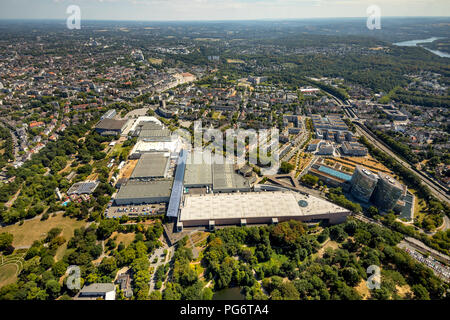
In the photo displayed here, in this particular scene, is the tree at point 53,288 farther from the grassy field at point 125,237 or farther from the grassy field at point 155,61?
the grassy field at point 155,61

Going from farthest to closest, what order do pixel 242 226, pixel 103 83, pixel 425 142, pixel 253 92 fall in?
1. pixel 103 83
2. pixel 253 92
3. pixel 425 142
4. pixel 242 226

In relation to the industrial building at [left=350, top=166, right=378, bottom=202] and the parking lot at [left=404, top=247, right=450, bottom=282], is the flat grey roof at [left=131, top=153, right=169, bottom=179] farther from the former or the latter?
the parking lot at [left=404, top=247, right=450, bottom=282]

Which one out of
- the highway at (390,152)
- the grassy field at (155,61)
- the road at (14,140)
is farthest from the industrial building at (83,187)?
the grassy field at (155,61)

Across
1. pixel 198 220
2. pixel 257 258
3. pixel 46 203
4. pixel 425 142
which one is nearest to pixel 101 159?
pixel 46 203

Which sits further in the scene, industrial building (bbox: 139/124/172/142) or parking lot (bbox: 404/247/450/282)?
industrial building (bbox: 139/124/172/142)

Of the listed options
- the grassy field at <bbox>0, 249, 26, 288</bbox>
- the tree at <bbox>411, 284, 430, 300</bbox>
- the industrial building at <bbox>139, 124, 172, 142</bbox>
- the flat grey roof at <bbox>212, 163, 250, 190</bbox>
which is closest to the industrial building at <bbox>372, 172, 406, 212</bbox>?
the tree at <bbox>411, 284, 430, 300</bbox>

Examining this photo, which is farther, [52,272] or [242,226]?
[242,226]

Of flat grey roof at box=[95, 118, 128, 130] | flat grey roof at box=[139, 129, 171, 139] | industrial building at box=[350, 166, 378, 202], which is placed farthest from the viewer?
flat grey roof at box=[95, 118, 128, 130]

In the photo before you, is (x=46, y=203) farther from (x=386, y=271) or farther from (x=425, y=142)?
(x=425, y=142)
